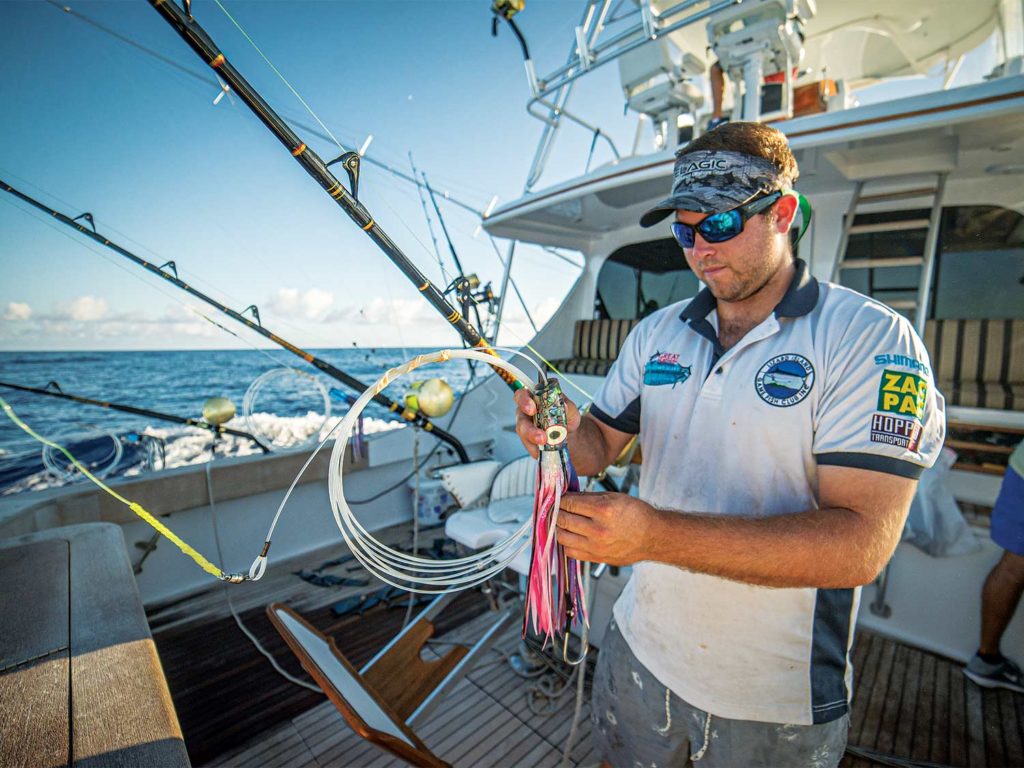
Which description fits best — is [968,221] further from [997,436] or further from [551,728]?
[551,728]

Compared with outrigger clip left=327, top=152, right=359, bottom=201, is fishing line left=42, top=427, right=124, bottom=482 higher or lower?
lower

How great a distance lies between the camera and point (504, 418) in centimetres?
583

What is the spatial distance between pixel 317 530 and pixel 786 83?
16.7 feet

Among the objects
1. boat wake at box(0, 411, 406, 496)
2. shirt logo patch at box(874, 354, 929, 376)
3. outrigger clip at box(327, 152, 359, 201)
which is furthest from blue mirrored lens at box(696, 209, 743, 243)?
boat wake at box(0, 411, 406, 496)

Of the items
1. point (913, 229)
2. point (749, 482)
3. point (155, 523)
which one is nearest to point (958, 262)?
point (913, 229)

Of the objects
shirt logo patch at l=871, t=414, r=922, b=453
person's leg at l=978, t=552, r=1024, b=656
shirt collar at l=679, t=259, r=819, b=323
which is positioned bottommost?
person's leg at l=978, t=552, r=1024, b=656

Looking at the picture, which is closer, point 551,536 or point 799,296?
point 551,536

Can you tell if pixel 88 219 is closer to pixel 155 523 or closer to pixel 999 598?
pixel 155 523

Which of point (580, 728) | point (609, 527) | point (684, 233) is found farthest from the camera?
point (580, 728)

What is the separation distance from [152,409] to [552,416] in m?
19.8

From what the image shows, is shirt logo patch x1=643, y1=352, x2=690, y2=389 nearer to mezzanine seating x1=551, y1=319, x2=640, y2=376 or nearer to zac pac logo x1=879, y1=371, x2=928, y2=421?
zac pac logo x1=879, y1=371, x2=928, y2=421

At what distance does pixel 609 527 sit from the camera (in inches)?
35.5

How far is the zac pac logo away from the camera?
3.26ft

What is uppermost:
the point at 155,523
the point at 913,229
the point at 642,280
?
the point at 913,229
